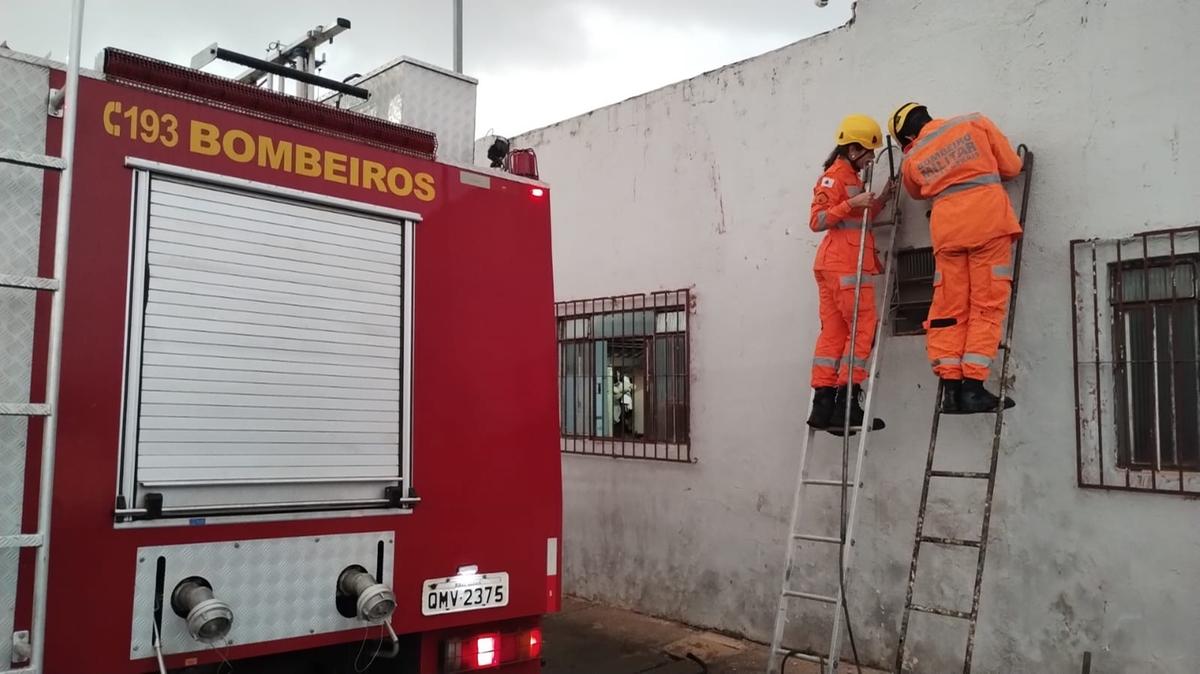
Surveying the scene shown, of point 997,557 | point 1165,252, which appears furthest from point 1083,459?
point 1165,252

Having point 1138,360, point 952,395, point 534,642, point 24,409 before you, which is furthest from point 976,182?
point 24,409

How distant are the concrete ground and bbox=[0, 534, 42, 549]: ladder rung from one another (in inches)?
143

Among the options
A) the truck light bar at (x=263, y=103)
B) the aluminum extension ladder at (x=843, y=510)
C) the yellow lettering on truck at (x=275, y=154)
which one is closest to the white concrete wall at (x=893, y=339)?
the aluminum extension ladder at (x=843, y=510)

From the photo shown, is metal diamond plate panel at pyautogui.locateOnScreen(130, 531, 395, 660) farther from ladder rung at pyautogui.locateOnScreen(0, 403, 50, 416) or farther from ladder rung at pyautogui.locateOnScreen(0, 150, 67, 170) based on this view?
ladder rung at pyautogui.locateOnScreen(0, 150, 67, 170)

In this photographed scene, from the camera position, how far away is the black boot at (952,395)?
4.35 metres

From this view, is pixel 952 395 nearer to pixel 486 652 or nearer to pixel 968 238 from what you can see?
pixel 968 238

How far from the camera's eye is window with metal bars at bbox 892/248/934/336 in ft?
16.7

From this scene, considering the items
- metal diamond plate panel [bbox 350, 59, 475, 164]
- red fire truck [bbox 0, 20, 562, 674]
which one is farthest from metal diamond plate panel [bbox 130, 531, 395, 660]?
metal diamond plate panel [bbox 350, 59, 475, 164]

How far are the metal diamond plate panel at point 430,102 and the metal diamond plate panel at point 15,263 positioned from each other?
1399 millimetres

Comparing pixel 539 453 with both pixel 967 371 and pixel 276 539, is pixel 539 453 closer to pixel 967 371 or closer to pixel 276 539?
pixel 276 539

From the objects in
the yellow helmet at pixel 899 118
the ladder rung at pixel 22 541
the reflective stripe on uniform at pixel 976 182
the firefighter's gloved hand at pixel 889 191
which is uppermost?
the yellow helmet at pixel 899 118

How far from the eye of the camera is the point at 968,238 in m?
4.34

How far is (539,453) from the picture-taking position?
12.1ft

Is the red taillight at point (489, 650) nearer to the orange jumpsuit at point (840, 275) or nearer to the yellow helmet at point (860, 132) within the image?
the orange jumpsuit at point (840, 275)
